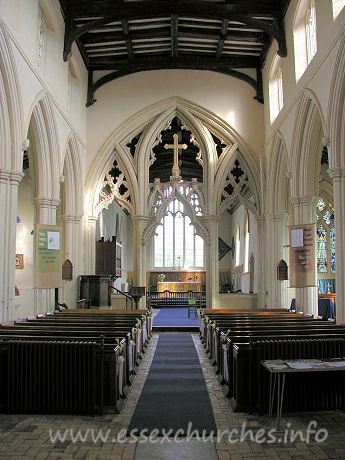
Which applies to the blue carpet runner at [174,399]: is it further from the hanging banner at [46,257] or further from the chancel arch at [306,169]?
the chancel arch at [306,169]

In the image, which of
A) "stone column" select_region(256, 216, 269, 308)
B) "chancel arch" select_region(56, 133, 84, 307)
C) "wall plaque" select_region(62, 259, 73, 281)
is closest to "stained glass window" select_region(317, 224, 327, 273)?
"stone column" select_region(256, 216, 269, 308)

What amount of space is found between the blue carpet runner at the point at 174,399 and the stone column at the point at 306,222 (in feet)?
9.95

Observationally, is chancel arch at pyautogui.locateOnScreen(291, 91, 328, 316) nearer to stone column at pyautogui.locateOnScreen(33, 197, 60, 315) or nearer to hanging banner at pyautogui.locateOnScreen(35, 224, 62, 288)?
hanging banner at pyautogui.locateOnScreen(35, 224, 62, 288)

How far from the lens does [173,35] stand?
1188 centimetres

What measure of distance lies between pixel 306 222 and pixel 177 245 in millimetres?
16039

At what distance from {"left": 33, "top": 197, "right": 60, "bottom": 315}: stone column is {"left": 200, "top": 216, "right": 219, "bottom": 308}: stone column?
16.6 feet

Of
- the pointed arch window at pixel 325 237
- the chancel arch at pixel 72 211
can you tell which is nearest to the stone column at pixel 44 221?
the chancel arch at pixel 72 211

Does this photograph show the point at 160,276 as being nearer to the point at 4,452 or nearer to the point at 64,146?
the point at 64,146

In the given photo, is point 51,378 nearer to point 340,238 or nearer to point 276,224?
point 340,238

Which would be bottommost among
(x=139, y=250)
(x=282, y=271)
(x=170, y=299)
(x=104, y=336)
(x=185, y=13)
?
(x=170, y=299)

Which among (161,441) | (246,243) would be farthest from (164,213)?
(161,441)

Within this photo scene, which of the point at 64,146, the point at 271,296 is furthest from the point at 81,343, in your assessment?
the point at 271,296

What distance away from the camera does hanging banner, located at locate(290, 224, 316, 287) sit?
29.0ft

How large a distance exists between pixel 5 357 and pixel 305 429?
3.03m
